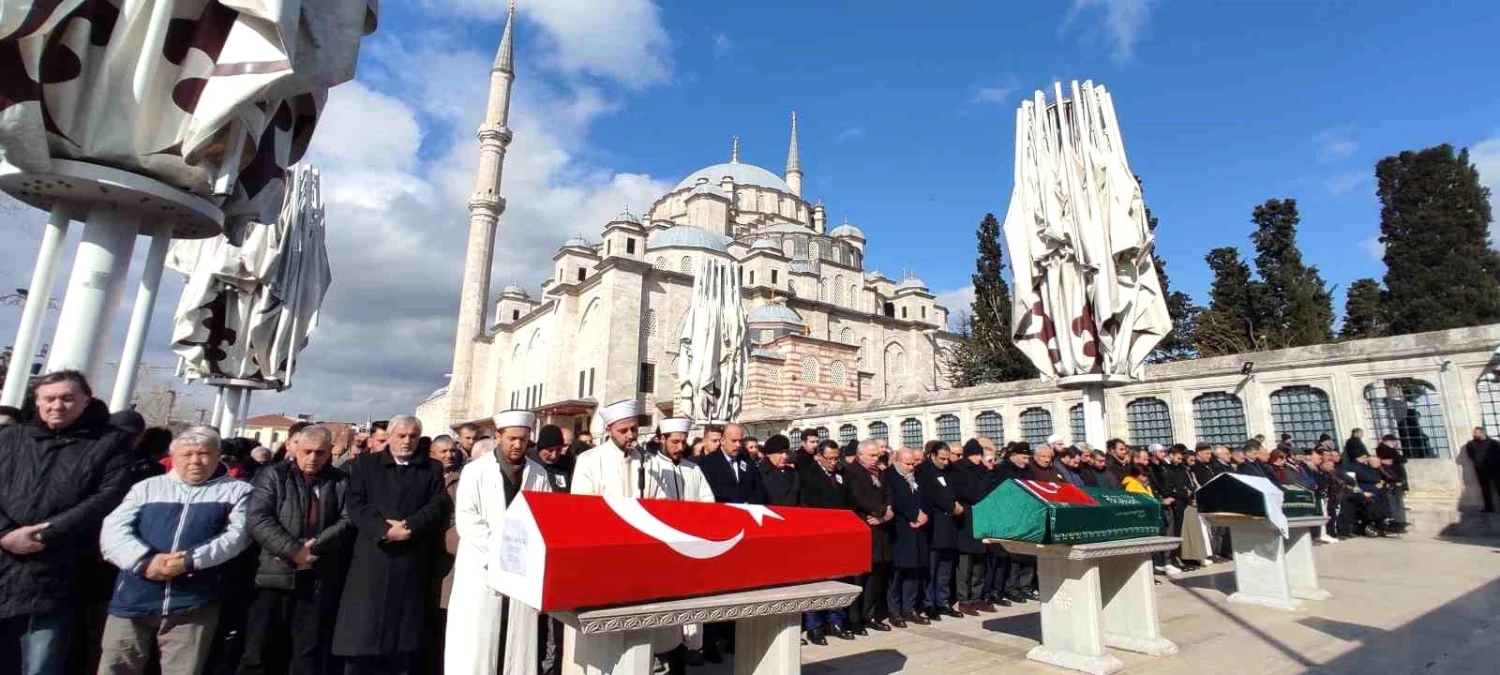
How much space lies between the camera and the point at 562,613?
2471mm

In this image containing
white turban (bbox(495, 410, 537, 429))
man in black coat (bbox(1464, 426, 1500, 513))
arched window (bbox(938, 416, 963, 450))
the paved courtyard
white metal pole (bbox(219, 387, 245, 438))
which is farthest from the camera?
arched window (bbox(938, 416, 963, 450))

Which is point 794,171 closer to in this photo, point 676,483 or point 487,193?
point 487,193

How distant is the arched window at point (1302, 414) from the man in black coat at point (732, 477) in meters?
9.53

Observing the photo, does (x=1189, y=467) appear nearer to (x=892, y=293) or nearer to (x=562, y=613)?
(x=562, y=613)

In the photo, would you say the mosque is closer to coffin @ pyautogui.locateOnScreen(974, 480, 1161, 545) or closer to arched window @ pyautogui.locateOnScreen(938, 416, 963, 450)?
arched window @ pyautogui.locateOnScreen(938, 416, 963, 450)

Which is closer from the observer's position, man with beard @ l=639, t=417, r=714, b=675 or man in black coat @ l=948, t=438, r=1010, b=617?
man with beard @ l=639, t=417, r=714, b=675

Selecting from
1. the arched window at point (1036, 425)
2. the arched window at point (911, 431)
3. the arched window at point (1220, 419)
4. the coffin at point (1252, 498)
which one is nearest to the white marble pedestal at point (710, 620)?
the coffin at point (1252, 498)

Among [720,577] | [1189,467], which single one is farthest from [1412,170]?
[720,577]

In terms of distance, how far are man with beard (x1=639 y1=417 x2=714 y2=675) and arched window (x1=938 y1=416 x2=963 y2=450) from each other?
1120cm

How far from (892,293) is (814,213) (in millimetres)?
8559

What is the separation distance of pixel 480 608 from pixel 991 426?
40.5 feet

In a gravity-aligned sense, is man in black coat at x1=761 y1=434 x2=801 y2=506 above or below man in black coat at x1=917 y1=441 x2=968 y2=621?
above

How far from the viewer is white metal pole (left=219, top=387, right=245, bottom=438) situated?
8.25 metres

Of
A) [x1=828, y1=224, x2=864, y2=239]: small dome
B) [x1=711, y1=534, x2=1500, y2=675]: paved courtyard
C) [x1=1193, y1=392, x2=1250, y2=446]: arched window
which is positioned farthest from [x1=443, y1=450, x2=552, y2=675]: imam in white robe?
[x1=828, y1=224, x2=864, y2=239]: small dome
